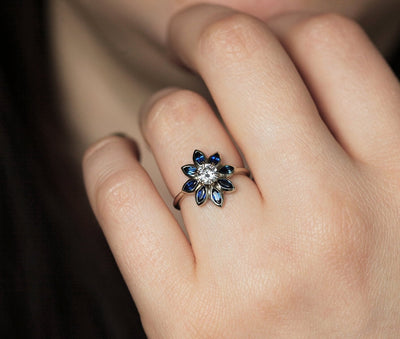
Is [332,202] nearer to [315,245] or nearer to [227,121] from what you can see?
[315,245]

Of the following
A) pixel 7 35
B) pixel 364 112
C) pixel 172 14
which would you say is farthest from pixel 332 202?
pixel 7 35

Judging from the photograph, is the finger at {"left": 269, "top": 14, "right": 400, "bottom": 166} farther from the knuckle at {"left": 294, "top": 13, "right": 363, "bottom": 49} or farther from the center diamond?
the center diamond

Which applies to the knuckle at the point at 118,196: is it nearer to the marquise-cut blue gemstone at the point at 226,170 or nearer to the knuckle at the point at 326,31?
the marquise-cut blue gemstone at the point at 226,170

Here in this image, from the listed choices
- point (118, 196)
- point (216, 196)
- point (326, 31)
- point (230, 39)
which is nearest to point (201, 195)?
point (216, 196)

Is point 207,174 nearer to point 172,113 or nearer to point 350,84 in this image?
point 172,113

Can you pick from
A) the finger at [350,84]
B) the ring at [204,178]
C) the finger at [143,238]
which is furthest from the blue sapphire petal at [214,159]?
the finger at [350,84]
